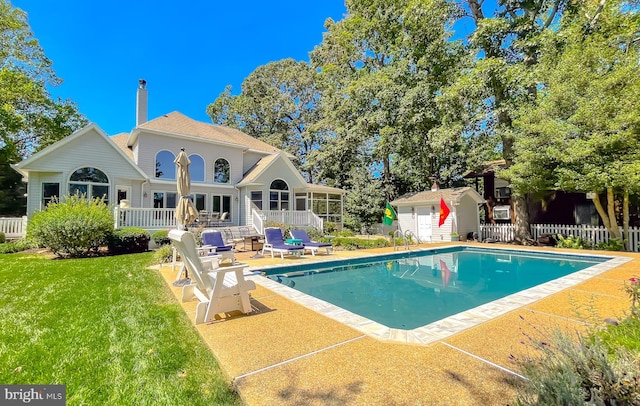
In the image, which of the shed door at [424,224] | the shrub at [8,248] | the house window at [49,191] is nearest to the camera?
the shrub at [8,248]

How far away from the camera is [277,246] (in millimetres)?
11680

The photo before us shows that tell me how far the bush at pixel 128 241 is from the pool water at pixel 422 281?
7.54 m

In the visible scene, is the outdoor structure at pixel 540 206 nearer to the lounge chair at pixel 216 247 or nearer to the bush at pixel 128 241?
the lounge chair at pixel 216 247

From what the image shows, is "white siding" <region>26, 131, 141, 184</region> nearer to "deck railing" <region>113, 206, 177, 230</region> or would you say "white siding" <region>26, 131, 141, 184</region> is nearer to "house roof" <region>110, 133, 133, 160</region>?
"deck railing" <region>113, 206, 177, 230</region>

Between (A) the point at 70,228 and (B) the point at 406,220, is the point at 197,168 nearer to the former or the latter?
(A) the point at 70,228

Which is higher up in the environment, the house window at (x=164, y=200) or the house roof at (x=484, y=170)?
the house roof at (x=484, y=170)

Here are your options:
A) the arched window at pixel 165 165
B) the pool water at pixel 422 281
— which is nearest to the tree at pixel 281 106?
the arched window at pixel 165 165

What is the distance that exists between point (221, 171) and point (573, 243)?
20.7 metres

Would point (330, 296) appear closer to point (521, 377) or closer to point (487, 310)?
point (487, 310)

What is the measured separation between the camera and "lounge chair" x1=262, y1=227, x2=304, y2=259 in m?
11.3

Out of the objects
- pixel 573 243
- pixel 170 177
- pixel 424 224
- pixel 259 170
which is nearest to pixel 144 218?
pixel 170 177

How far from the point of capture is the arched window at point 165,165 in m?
18.2

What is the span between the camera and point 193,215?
638 centimetres

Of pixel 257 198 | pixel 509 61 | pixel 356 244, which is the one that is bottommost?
pixel 356 244
